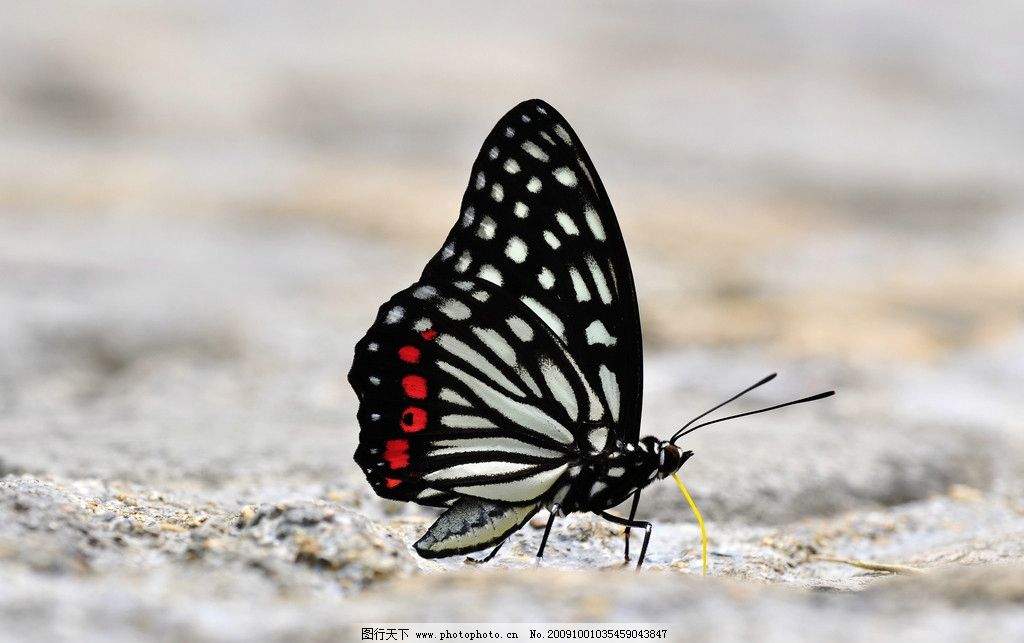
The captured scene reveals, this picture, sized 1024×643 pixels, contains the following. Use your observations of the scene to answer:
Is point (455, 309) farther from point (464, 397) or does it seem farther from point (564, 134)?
point (564, 134)

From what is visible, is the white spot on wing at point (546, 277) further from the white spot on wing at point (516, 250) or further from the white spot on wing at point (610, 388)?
the white spot on wing at point (610, 388)

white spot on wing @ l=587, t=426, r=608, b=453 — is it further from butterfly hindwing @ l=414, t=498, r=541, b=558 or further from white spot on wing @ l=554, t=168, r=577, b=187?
white spot on wing @ l=554, t=168, r=577, b=187

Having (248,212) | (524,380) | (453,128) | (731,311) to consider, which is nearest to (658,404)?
(731,311)

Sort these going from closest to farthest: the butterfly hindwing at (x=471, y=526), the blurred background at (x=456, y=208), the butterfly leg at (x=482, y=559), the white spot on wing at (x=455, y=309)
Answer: the butterfly hindwing at (x=471, y=526)
the butterfly leg at (x=482, y=559)
the white spot on wing at (x=455, y=309)
the blurred background at (x=456, y=208)

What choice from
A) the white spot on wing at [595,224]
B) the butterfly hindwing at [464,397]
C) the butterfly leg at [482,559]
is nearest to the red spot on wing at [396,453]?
the butterfly hindwing at [464,397]

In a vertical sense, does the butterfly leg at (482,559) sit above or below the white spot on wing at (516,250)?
below

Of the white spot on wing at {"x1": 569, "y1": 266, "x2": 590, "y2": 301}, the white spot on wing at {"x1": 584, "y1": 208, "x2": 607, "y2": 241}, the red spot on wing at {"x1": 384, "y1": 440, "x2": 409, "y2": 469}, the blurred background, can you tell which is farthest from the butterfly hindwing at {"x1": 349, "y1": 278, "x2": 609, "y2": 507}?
the blurred background

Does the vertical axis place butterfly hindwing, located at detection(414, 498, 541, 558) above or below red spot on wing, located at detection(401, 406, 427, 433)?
below

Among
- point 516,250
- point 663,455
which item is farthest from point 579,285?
point 663,455
